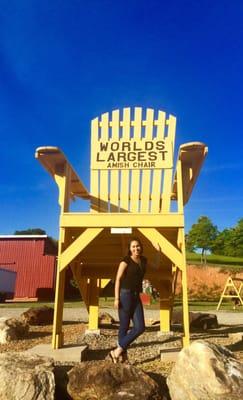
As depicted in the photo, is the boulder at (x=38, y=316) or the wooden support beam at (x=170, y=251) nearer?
the wooden support beam at (x=170, y=251)

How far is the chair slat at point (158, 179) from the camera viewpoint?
5527 millimetres

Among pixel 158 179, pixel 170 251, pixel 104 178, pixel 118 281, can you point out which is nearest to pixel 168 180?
pixel 158 179

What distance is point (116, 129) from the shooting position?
564 cm

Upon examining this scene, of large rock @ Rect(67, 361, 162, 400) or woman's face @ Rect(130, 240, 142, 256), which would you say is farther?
woman's face @ Rect(130, 240, 142, 256)

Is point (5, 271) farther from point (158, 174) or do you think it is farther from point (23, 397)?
point (23, 397)

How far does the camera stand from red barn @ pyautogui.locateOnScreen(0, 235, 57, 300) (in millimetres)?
24984

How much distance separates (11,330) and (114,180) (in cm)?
301

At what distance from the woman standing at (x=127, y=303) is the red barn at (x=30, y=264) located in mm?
21469

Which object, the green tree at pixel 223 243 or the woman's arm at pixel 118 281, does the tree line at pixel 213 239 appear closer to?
the green tree at pixel 223 243

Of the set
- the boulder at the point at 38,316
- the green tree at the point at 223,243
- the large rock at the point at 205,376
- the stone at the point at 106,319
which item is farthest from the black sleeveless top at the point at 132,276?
the green tree at the point at 223,243

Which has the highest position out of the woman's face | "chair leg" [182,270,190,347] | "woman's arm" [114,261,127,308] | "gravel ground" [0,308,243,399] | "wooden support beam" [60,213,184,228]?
"wooden support beam" [60,213,184,228]

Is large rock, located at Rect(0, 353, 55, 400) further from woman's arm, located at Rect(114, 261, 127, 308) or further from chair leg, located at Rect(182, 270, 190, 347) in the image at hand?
chair leg, located at Rect(182, 270, 190, 347)

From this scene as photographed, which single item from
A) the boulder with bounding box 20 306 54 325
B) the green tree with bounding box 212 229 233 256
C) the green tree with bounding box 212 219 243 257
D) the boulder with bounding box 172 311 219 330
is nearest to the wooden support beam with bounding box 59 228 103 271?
the boulder with bounding box 20 306 54 325

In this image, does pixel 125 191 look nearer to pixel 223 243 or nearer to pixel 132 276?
pixel 132 276
